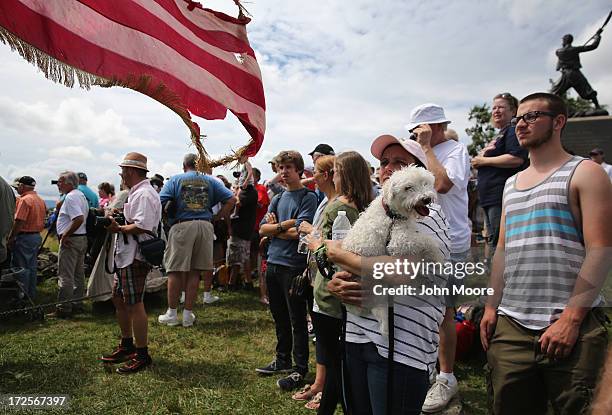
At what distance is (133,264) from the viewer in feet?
14.3

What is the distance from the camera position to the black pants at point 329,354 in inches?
116

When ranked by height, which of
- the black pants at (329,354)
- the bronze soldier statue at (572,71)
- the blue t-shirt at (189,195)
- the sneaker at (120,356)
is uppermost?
the bronze soldier statue at (572,71)

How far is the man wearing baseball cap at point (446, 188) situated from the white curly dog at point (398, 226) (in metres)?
1.21

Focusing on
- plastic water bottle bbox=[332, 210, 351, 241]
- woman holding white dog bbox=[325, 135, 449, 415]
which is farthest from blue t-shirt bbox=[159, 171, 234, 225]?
woman holding white dog bbox=[325, 135, 449, 415]

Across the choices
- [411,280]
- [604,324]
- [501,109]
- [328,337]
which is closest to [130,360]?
[328,337]

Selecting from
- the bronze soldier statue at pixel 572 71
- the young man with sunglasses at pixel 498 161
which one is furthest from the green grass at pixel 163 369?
the bronze soldier statue at pixel 572 71

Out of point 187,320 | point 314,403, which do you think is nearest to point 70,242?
point 187,320

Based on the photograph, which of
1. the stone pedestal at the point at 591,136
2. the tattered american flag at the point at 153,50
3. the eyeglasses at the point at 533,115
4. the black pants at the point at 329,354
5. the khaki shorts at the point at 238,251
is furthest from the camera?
the stone pedestal at the point at 591,136

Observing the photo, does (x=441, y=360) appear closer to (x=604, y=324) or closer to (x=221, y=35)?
(x=604, y=324)

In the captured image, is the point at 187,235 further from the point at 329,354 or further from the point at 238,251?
the point at 329,354

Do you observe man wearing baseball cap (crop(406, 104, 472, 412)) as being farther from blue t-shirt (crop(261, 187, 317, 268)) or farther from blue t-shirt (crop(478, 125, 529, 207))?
blue t-shirt (crop(261, 187, 317, 268))

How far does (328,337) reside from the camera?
3.21 metres

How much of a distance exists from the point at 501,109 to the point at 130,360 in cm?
469

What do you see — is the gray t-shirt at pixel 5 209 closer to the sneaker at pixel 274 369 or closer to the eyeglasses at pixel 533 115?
the sneaker at pixel 274 369
